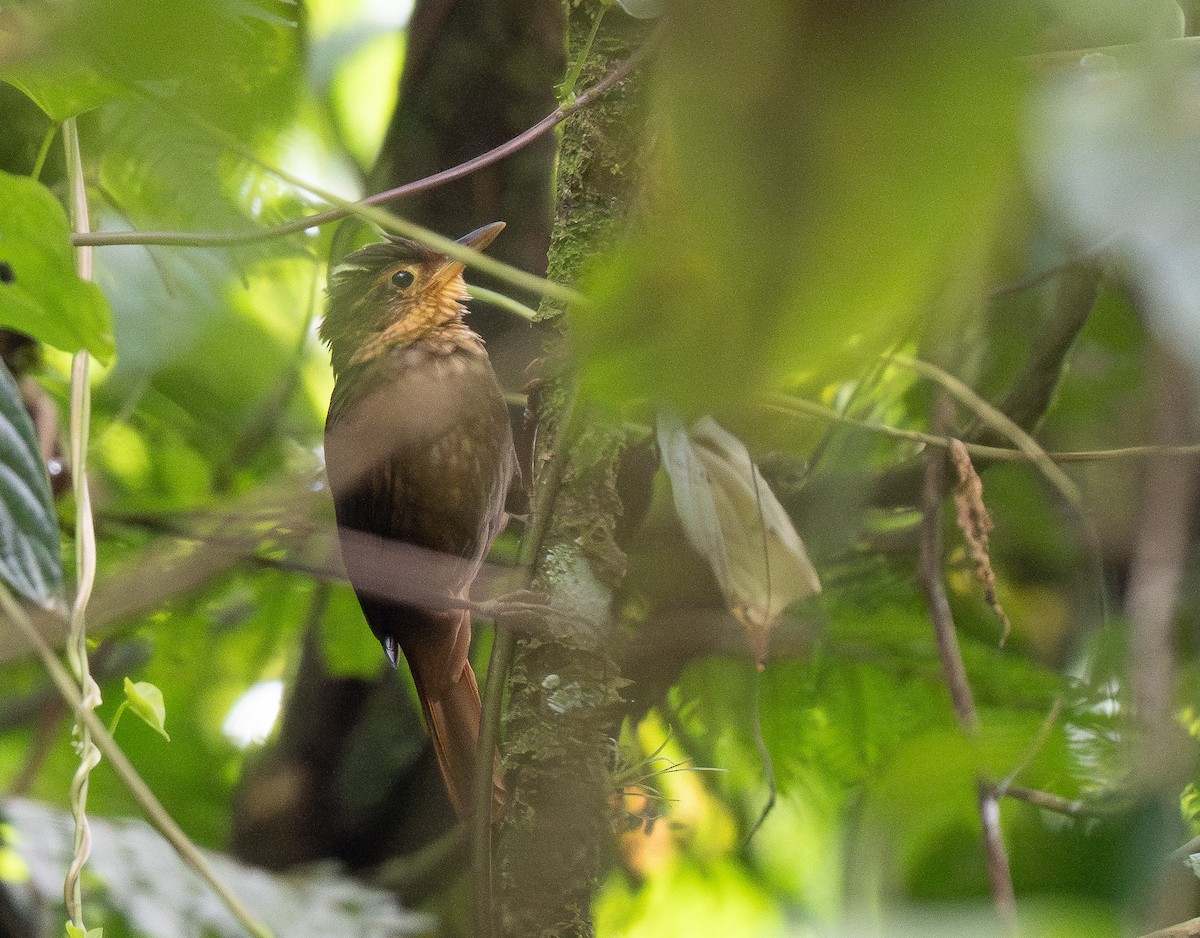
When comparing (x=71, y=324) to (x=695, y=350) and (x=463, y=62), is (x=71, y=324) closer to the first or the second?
(x=695, y=350)

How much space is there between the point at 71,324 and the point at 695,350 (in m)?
0.74

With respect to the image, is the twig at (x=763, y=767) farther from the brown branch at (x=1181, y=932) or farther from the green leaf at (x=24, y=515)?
the green leaf at (x=24, y=515)

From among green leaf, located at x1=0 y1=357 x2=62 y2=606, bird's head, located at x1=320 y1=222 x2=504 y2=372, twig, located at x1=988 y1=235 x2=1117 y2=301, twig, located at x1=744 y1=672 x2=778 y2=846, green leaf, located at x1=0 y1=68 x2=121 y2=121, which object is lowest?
twig, located at x1=744 y1=672 x2=778 y2=846

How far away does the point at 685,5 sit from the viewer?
18 centimetres

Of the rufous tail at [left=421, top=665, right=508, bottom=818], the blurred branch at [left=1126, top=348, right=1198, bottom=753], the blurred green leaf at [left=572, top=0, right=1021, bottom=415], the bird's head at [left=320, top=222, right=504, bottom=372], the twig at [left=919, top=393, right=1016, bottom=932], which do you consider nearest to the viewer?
the blurred green leaf at [left=572, top=0, right=1021, bottom=415]

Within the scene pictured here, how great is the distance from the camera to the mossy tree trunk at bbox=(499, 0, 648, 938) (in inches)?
33.2

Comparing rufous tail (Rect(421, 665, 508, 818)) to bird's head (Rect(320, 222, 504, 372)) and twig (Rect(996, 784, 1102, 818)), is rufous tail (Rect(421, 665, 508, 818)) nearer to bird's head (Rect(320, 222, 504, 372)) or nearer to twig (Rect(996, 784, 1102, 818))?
bird's head (Rect(320, 222, 504, 372))

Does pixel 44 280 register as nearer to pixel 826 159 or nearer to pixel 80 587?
pixel 80 587

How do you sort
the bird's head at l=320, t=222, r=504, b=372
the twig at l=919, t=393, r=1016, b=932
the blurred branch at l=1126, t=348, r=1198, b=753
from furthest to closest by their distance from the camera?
1. the bird's head at l=320, t=222, r=504, b=372
2. the blurred branch at l=1126, t=348, r=1198, b=753
3. the twig at l=919, t=393, r=1016, b=932

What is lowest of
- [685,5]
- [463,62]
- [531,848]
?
[531,848]

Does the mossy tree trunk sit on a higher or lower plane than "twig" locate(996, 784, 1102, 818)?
higher

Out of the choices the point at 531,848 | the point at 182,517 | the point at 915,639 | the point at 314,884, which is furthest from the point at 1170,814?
the point at 182,517

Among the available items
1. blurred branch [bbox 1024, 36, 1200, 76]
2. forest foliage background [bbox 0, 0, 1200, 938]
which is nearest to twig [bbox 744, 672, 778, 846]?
forest foliage background [bbox 0, 0, 1200, 938]

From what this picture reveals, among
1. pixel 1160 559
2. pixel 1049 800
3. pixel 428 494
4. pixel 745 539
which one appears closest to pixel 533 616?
pixel 745 539
